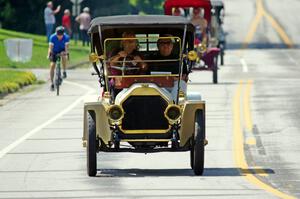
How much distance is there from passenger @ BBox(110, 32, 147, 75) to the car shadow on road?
1.43 meters

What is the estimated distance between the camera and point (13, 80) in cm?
3741

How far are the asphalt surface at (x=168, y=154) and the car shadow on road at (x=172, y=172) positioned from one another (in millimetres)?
13

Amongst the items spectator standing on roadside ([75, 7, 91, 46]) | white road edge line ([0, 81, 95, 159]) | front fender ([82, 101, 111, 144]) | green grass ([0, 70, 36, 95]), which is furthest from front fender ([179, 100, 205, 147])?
spectator standing on roadside ([75, 7, 91, 46])

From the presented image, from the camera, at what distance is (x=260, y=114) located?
27.7 m

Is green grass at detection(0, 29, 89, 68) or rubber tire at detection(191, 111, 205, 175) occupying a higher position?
rubber tire at detection(191, 111, 205, 175)

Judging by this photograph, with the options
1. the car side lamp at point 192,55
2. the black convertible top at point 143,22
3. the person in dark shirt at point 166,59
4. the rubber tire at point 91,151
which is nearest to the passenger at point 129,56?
the person in dark shirt at point 166,59

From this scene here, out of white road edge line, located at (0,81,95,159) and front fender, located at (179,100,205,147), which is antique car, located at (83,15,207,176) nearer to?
front fender, located at (179,100,205,147)

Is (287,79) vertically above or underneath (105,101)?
underneath

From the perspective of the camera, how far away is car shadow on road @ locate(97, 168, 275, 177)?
17.3m

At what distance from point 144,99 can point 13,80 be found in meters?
20.2

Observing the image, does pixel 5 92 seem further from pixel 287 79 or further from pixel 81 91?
pixel 287 79

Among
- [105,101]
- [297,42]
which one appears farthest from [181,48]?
[297,42]

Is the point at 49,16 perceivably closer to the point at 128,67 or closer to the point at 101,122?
the point at 128,67

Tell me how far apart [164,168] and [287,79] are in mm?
22876
